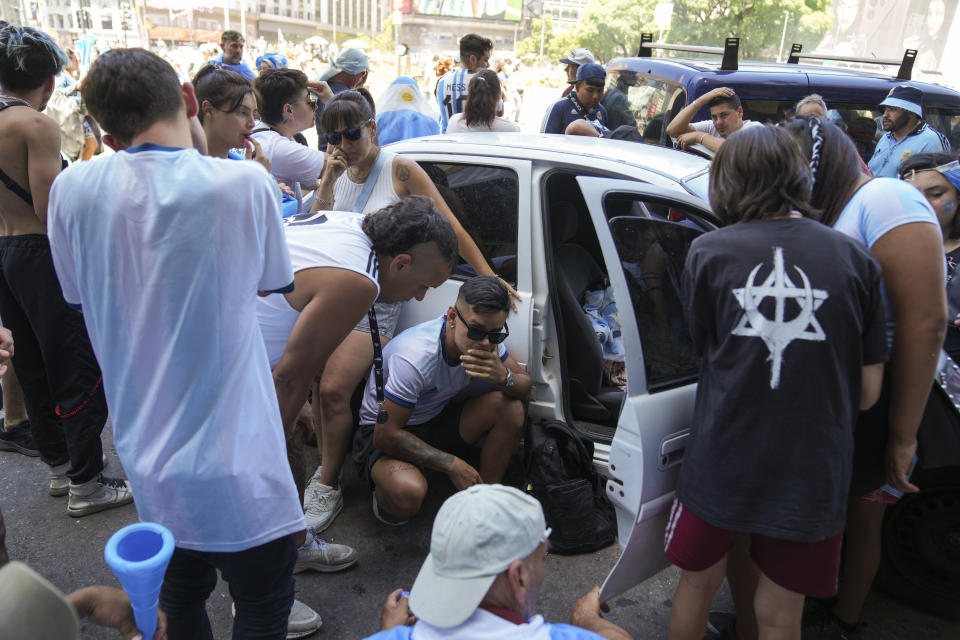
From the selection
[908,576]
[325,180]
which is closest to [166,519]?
[325,180]

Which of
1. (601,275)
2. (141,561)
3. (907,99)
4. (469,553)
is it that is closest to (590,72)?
(907,99)

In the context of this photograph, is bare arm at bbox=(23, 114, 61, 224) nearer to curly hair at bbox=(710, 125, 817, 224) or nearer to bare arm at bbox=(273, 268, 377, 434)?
bare arm at bbox=(273, 268, 377, 434)

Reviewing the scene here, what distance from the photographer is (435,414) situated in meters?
2.97

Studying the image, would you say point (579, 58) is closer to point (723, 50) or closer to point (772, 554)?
point (723, 50)

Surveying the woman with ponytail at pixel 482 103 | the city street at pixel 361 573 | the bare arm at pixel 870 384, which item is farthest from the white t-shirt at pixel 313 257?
the woman with ponytail at pixel 482 103

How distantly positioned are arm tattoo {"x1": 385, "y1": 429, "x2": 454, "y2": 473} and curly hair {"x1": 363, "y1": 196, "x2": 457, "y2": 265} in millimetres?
813

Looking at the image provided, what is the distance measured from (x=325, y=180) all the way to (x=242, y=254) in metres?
2.00

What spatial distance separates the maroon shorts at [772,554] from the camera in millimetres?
1705

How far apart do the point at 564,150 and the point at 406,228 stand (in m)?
1.05

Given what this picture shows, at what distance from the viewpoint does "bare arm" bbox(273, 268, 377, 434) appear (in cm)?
200

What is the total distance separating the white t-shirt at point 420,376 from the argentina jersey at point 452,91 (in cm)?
359

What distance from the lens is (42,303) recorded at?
274 cm

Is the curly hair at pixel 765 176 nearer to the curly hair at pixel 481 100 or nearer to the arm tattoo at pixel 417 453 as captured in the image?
the arm tattoo at pixel 417 453

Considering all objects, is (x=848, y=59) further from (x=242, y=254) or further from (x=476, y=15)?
(x=476, y=15)
